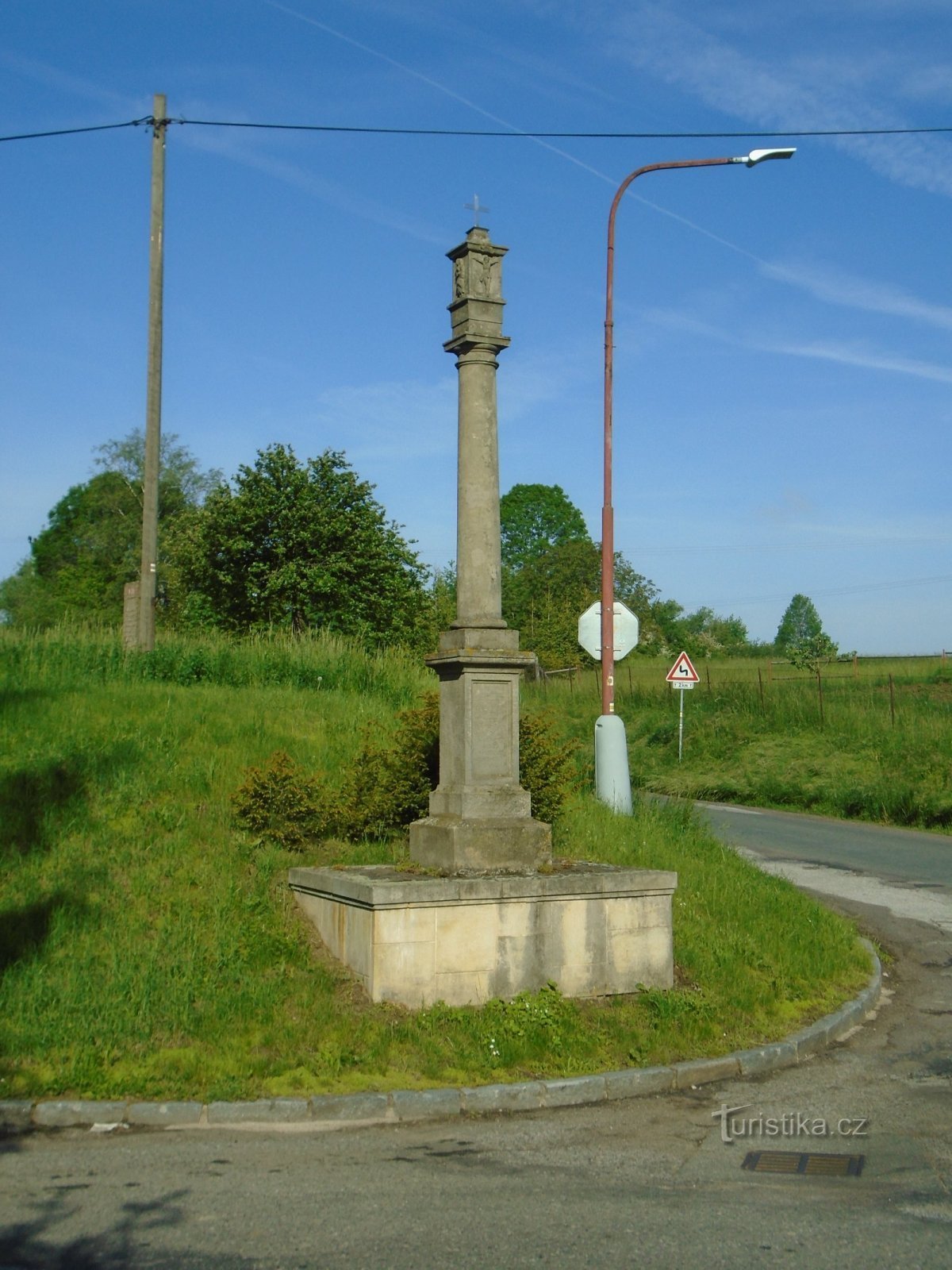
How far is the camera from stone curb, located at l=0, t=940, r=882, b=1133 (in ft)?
21.1

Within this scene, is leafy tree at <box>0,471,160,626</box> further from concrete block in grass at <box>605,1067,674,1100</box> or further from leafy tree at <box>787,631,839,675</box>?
concrete block in grass at <box>605,1067,674,1100</box>

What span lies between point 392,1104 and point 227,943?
2113mm

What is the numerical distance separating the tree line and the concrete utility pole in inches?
54.8

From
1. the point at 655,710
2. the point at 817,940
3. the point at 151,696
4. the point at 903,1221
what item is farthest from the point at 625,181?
the point at 655,710

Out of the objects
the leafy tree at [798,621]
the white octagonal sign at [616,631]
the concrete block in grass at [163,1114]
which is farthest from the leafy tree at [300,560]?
the leafy tree at [798,621]

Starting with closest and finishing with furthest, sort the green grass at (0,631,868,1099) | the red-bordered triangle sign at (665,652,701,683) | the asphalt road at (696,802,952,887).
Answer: the green grass at (0,631,868,1099), the asphalt road at (696,802,952,887), the red-bordered triangle sign at (665,652,701,683)

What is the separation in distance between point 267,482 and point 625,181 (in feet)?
68.5

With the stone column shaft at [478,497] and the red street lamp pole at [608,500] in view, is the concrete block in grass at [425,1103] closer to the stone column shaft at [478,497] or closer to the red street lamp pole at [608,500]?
the stone column shaft at [478,497]

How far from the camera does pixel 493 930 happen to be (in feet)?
→ 27.0

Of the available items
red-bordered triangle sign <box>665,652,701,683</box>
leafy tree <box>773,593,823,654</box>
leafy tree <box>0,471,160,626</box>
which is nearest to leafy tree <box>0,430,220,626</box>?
leafy tree <box>0,471,160,626</box>

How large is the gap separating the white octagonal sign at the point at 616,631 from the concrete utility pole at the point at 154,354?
5757mm

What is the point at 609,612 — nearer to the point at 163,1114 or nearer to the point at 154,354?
the point at 154,354

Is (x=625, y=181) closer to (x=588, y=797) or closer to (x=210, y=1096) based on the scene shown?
(x=588, y=797)

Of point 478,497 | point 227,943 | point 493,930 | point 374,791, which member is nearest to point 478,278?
point 478,497
